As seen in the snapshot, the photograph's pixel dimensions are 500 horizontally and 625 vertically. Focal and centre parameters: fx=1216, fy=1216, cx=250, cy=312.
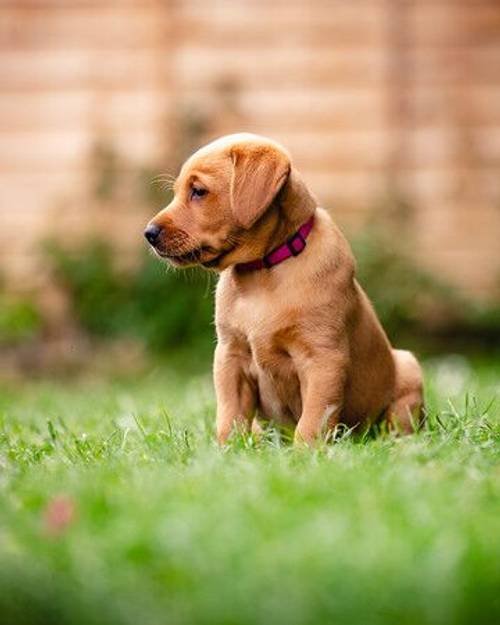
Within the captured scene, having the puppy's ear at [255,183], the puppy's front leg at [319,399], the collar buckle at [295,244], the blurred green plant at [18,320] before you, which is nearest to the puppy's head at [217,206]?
the puppy's ear at [255,183]

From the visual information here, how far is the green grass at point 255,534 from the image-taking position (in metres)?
2.09

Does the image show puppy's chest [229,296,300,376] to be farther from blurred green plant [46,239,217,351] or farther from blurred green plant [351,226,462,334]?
blurred green plant [351,226,462,334]

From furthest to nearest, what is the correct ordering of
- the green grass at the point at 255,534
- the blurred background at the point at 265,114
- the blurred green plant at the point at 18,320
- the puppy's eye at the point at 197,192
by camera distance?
the blurred background at the point at 265,114
the blurred green plant at the point at 18,320
the puppy's eye at the point at 197,192
the green grass at the point at 255,534

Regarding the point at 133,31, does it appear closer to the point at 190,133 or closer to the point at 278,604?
the point at 190,133

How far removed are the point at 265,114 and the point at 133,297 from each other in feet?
5.25

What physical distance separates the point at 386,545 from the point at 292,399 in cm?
145

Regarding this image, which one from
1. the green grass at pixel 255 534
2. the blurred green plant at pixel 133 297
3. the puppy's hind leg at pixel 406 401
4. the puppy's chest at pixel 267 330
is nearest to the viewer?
the green grass at pixel 255 534

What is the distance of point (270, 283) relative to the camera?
3.60 m

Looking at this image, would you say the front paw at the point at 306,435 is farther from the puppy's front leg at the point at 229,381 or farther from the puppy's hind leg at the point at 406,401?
the puppy's hind leg at the point at 406,401

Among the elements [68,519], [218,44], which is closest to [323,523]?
[68,519]

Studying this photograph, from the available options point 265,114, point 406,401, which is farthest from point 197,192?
point 265,114

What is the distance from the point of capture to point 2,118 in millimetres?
8633

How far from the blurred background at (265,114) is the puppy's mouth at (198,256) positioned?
4844 millimetres

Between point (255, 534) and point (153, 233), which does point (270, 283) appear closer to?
point (153, 233)
